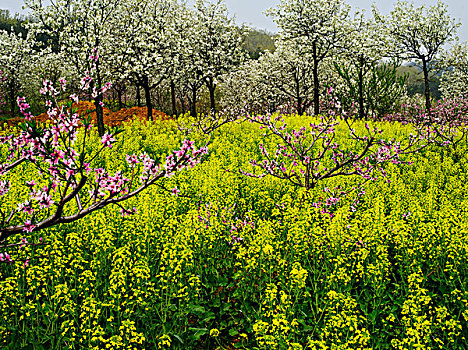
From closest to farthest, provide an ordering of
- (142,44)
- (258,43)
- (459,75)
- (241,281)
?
(241,281) < (142,44) < (459,75) < (258,43)

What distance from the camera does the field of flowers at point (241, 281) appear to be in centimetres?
363

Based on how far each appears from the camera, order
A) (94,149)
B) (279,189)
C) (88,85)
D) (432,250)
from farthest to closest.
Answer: (94,149) → (279,189) → (432,250) → (88,85)

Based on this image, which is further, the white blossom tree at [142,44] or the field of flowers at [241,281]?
the white blossom tree at [142,44]

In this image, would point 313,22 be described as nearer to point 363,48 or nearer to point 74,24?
point 363,48

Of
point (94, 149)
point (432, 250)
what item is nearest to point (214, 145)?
point (94, 149)

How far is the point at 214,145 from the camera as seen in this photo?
14.0 m

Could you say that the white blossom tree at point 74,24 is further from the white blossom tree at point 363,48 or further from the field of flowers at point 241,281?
the white blossom tree at point 363,48

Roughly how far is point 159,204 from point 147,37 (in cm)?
1670

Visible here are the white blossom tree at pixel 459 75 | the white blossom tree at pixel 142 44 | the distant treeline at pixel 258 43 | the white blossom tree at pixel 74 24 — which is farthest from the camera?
the distant treeline at pixel 258 43

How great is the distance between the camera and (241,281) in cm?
461

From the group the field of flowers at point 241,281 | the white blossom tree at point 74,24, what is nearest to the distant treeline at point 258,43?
the white blossom tree at point 74,24

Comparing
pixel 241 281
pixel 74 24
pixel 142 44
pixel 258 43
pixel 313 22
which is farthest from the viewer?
pixel 258 43

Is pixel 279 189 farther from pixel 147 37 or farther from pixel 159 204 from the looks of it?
pixel 147 37

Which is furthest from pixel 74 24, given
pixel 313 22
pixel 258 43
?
pixel 258 43
